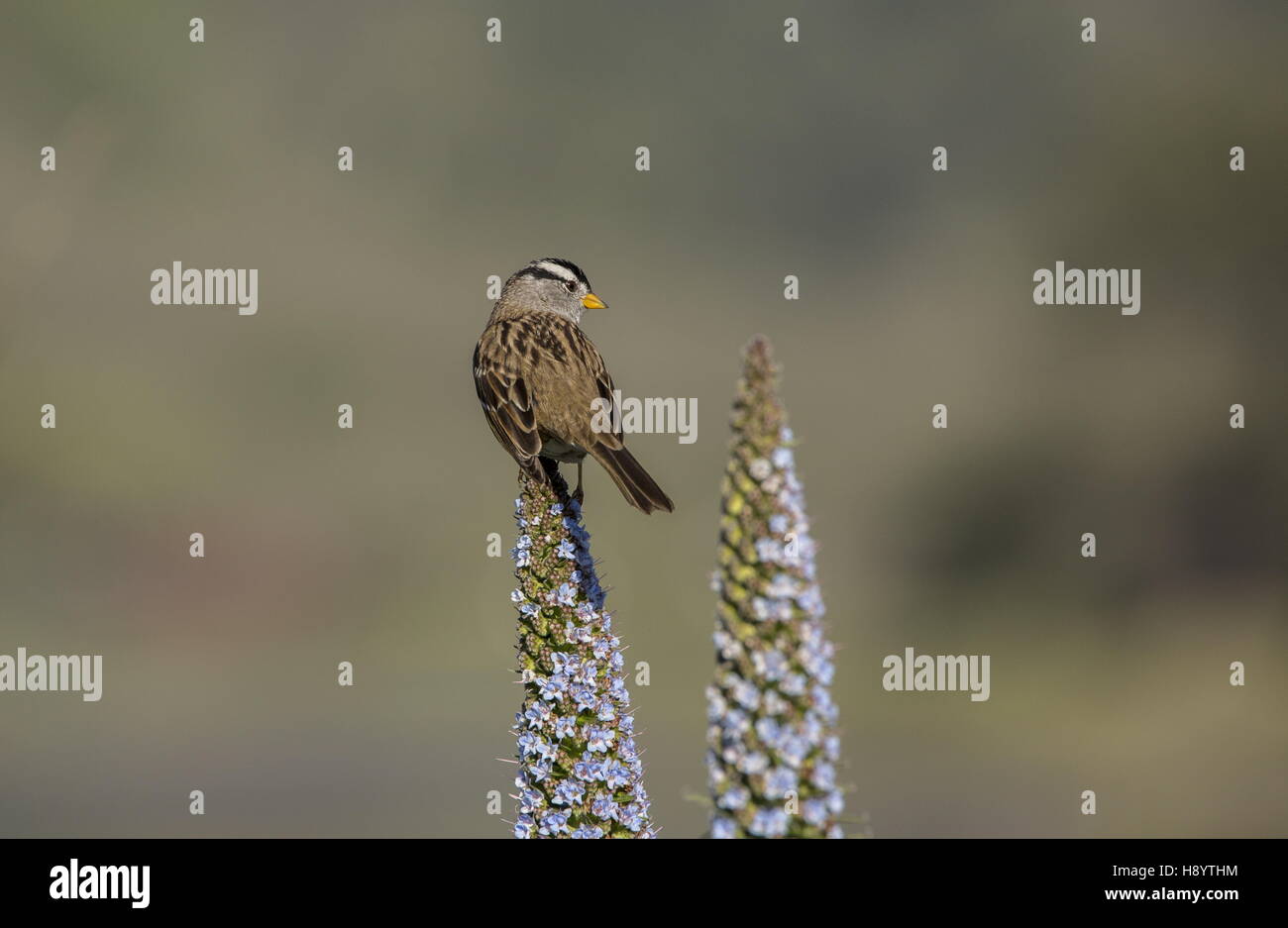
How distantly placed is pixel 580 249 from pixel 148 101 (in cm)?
3020

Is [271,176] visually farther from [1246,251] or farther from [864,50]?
[1246,251]

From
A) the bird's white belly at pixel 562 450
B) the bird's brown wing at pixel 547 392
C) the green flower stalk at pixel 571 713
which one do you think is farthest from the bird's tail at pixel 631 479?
the green flower stalk at pixel 571 713

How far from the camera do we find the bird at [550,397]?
9850 millimetres

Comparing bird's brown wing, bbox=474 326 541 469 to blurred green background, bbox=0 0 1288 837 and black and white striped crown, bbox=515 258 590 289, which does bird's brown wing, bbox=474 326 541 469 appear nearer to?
black and white striped crown, bbox=515 258 590 289

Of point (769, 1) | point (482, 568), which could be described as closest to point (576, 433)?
point (482, 568)

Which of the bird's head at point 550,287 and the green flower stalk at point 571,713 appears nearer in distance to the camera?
the green flower stalk at point 571,713

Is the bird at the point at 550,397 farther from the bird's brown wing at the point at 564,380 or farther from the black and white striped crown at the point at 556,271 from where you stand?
the black and white striped crown at the point at 556,271

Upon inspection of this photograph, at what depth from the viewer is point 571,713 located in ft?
22.9

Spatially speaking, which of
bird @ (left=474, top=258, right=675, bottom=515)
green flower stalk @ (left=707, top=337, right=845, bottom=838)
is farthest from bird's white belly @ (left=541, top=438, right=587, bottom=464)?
green flower stalk @ (left=707, top=337, right=845, bottom=838)

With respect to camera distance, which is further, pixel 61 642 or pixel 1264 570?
pixel 1264 570

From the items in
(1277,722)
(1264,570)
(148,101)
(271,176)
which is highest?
(148,101)

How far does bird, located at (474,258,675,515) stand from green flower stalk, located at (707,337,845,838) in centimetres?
377

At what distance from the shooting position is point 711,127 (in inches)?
4208

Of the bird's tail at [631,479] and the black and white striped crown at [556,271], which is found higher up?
the black and white striped crown at [556,271]
